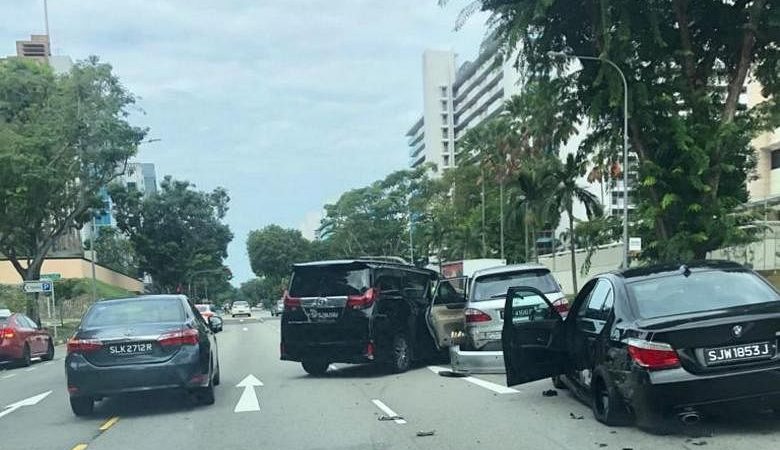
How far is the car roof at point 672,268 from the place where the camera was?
8180 mm

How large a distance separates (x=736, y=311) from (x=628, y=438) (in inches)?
59.7

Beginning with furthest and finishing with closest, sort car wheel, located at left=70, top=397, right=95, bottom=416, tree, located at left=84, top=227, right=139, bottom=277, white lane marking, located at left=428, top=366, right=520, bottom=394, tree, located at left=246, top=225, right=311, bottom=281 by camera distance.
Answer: tree, located at left=246, top=225, right=311, bottom=281, tree, located at left=84, top=227, right=139, bottom=277, white lane marking, located at left=428, top=366, right=520, bottom=394, car wheel, located at left=70, top=397, right=95, bottom=416

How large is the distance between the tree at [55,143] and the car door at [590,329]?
94.6ft

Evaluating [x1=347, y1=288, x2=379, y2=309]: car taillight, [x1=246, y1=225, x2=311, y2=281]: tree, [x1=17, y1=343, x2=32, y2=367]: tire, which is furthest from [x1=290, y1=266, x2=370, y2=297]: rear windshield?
[x1=246, y1=225, x2=311, y2=281]: tree

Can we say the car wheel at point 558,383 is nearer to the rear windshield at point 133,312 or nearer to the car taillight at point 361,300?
the car taillight at point 361,300

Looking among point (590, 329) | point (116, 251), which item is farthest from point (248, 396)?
point (116, 251)

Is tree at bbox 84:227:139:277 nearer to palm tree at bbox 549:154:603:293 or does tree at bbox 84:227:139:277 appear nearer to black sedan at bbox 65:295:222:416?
palm tree at bbox 549:154:603:293

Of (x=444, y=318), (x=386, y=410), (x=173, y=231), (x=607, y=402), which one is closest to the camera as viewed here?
(x=607, y=402)

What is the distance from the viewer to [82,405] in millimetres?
10609

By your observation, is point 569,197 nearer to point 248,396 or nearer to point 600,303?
point 248,396

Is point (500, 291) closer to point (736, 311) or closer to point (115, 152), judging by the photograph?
point (736, 311)

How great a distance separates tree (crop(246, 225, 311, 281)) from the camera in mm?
99750

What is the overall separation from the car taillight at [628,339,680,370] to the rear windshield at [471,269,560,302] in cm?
600

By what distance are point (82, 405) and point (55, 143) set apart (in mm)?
26810
